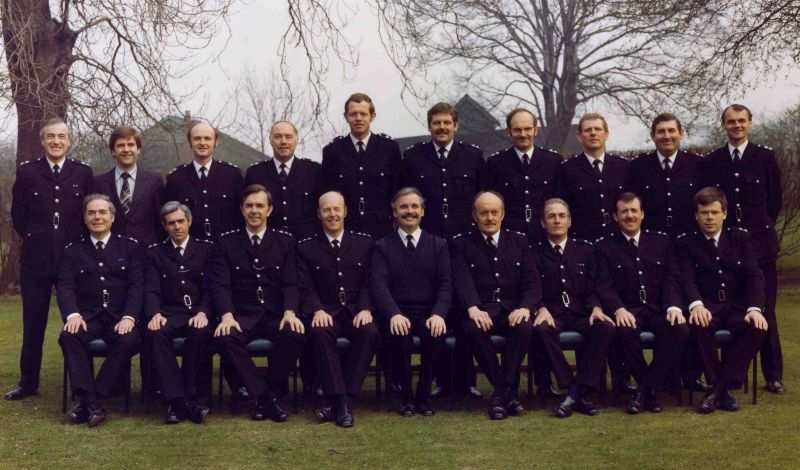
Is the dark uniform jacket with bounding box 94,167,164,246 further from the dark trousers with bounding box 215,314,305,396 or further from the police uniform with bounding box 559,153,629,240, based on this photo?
the police uniform with bounding box 559,153,629,240

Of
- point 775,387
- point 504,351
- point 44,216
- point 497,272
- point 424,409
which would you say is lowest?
point 424,409

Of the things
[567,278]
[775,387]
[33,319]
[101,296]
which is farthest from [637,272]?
[33,319]

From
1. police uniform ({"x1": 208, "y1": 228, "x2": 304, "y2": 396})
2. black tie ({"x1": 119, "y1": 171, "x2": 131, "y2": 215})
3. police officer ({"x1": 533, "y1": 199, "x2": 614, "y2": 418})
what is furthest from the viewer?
black tie ({"x1": 119, "y1": 171, "x2": 131, "y2": 215})

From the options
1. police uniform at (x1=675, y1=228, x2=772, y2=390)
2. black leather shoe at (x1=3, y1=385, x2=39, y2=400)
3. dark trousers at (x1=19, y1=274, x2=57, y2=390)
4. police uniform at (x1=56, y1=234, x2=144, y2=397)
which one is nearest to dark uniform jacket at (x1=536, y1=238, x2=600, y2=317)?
police uniform at (x1=675, y1=228, x2=772, y2=390)

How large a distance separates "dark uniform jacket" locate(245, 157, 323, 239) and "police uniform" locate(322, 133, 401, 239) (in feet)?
0.64

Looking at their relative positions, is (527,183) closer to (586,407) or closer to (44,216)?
(586,407)

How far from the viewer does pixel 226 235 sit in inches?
237

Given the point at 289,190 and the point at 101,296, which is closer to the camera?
the point at 101,296

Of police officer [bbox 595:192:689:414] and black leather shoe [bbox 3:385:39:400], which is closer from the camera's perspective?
police officer [bbox 595:192:689:414]

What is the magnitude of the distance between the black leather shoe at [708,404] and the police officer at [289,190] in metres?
2.78

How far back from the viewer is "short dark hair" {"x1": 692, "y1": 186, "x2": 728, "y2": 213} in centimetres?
591

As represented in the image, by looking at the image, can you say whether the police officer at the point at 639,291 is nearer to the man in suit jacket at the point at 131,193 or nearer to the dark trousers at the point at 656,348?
the dark trousers at the point at 656,348

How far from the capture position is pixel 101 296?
19.3 feet

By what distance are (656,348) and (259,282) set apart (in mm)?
2587
